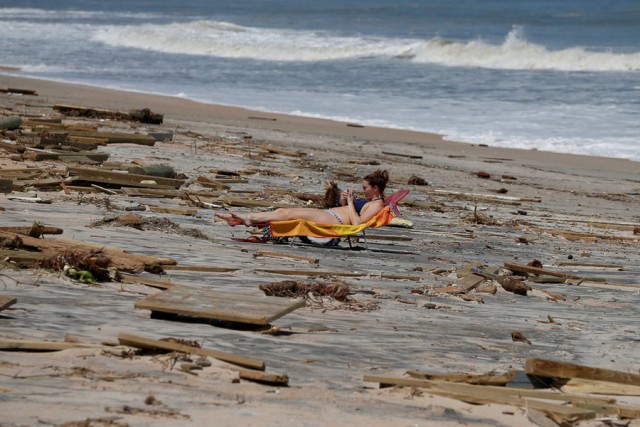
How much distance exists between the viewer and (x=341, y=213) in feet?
35.9

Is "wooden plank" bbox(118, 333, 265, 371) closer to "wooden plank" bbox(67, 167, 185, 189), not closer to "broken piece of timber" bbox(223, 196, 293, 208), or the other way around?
"broken piece of timber" bbox(223, 196, 293, 208)

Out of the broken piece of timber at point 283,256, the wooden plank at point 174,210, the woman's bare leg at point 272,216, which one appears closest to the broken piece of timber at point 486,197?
the woman's bare leg at point 272,216

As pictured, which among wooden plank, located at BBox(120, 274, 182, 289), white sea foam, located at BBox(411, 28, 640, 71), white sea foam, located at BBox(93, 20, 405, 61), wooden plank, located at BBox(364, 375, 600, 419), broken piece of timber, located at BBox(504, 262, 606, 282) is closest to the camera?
wooden plank, located at BBox(364, 375, 600, 419)

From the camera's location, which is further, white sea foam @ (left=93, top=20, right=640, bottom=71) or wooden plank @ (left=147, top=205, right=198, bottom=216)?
white sea foam @ (left=93, top=20, right=640, bottom=71)

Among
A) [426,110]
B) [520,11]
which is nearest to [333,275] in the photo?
[426,110]

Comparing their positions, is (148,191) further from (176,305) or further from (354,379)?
(354,379)

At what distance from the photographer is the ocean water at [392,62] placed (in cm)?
2550

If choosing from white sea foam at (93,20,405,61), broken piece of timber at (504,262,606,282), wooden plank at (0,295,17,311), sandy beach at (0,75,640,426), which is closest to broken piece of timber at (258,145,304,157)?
sandy beach at (0,75,640,426)

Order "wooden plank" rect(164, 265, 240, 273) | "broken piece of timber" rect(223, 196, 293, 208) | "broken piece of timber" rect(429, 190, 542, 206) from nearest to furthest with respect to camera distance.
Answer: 1. "wooden plank" rect(164, 265, 240, 273)
2. "broken piece of timber" rect(223, 196, 293, 208)
3. "broken piece of timber" rect(429, 190, 542, 206)

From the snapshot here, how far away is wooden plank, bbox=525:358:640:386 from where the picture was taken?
5.84 meters

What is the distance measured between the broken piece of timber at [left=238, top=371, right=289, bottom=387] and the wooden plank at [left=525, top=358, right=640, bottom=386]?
1.35m

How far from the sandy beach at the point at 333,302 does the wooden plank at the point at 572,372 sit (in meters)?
0.17

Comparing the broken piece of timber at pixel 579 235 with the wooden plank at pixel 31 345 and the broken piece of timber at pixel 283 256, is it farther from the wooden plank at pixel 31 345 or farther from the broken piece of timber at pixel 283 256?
the wooden plank at pixel 31 345

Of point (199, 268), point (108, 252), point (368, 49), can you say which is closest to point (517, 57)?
point (368, 49)
